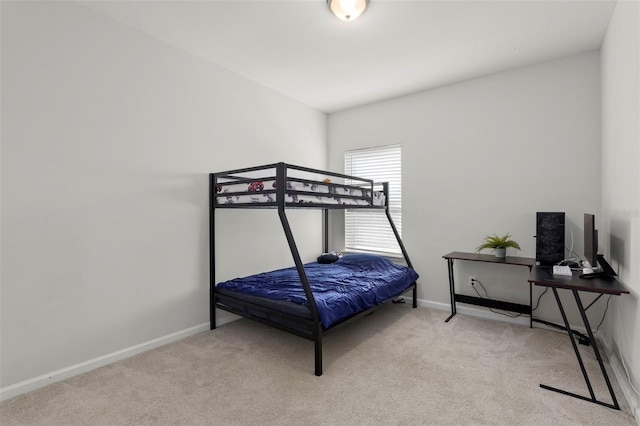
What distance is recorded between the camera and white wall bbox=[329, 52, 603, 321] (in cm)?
293

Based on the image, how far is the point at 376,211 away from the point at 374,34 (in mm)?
2248

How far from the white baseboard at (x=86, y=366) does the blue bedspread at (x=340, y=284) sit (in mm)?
566

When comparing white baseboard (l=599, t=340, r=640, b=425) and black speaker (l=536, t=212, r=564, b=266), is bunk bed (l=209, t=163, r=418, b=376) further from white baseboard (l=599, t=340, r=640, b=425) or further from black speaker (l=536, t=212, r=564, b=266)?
white baseboard (l=599, t=340, r=640, b=425)

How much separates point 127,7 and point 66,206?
1.52 m

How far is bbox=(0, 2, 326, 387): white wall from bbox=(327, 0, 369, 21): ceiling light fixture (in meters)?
1.52

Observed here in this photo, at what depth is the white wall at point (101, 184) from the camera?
203 cm

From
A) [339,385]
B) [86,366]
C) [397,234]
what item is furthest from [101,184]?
[397,234]

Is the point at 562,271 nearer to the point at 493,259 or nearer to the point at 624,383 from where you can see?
the point at 624,383

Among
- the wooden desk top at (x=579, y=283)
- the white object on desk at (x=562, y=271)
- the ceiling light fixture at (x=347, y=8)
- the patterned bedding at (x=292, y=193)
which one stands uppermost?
the ceiling light fixture at (x=347, y=8)

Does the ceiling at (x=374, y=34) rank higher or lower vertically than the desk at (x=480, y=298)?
higher

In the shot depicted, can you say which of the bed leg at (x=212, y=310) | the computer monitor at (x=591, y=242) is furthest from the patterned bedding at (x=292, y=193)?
the computer monitor at (x=591, y=242)

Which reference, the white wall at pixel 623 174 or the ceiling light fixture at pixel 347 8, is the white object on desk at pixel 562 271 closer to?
the white wall at pixel 623 174

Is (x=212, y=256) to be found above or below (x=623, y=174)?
below

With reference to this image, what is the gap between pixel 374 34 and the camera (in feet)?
8.55
